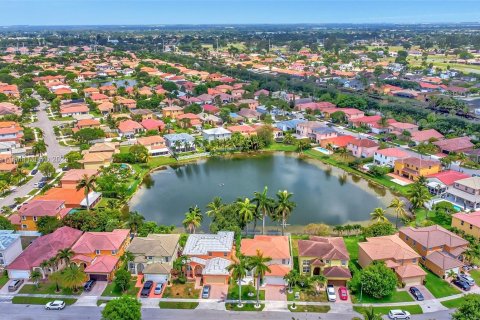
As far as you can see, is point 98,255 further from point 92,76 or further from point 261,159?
point 92,76

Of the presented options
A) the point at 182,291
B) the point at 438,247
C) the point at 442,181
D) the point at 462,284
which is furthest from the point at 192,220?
the point at 442,181

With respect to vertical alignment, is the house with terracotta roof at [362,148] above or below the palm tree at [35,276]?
above

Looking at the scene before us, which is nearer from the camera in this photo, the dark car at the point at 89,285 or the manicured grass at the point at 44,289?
the manicured grass at the point at 44,289

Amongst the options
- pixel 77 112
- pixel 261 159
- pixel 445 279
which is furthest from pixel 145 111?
pixel 445 279

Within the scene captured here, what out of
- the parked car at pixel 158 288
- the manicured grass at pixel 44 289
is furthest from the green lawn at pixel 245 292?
the manicured grass at pixel 44 289

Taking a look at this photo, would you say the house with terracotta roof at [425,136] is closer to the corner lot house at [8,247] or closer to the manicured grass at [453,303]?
the manicured grass at [453,303]

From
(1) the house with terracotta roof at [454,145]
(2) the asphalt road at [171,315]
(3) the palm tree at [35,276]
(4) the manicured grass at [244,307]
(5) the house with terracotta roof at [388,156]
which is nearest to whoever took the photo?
(2) the asphalt road at [171,315]
